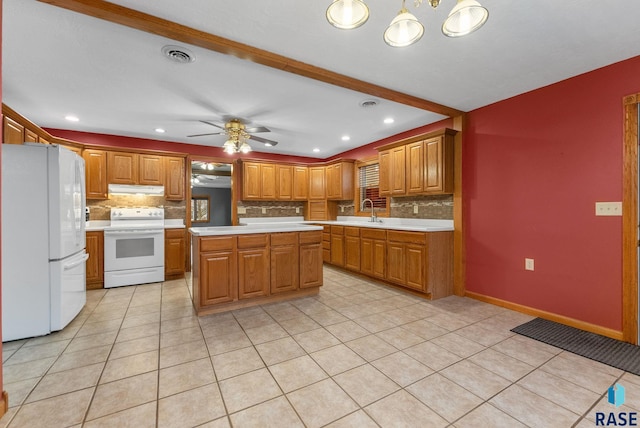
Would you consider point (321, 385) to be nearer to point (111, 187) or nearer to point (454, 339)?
point (454, 339)

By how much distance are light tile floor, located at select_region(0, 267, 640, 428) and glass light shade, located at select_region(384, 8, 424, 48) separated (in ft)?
6.75

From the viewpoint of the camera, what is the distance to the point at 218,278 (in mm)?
3074

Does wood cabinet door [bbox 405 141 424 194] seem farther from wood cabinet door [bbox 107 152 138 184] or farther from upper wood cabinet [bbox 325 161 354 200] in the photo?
wood cabinet door [bbox 107 152 138 184]

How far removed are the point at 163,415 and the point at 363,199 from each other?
4792 millimetres

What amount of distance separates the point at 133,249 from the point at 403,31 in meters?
4.57

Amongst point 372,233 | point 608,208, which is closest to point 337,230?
point 372,233

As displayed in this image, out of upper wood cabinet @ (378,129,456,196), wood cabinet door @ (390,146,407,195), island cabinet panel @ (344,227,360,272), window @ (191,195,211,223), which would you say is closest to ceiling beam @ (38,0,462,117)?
upper wood cabinet @ (378,129,456,196)

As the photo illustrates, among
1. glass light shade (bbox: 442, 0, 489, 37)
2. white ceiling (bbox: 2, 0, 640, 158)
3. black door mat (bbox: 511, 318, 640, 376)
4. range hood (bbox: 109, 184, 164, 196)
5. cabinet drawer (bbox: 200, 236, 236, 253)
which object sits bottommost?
black door mat (bbox: 511, 318, 640, 376)

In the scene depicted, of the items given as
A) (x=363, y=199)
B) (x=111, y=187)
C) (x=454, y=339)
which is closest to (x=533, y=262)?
(x=454, y=339)

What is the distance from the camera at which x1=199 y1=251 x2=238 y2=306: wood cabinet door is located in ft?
9.86

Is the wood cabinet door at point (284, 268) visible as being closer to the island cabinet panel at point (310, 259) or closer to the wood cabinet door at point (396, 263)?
the island cabinet panel at point (310, 259)

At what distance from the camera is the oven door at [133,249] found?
409 cm

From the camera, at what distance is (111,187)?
15.0 ft

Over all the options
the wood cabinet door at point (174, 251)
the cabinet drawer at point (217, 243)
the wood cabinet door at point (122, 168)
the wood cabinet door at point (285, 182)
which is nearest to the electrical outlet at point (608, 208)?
the cabinet drawer at point (217, 243)
